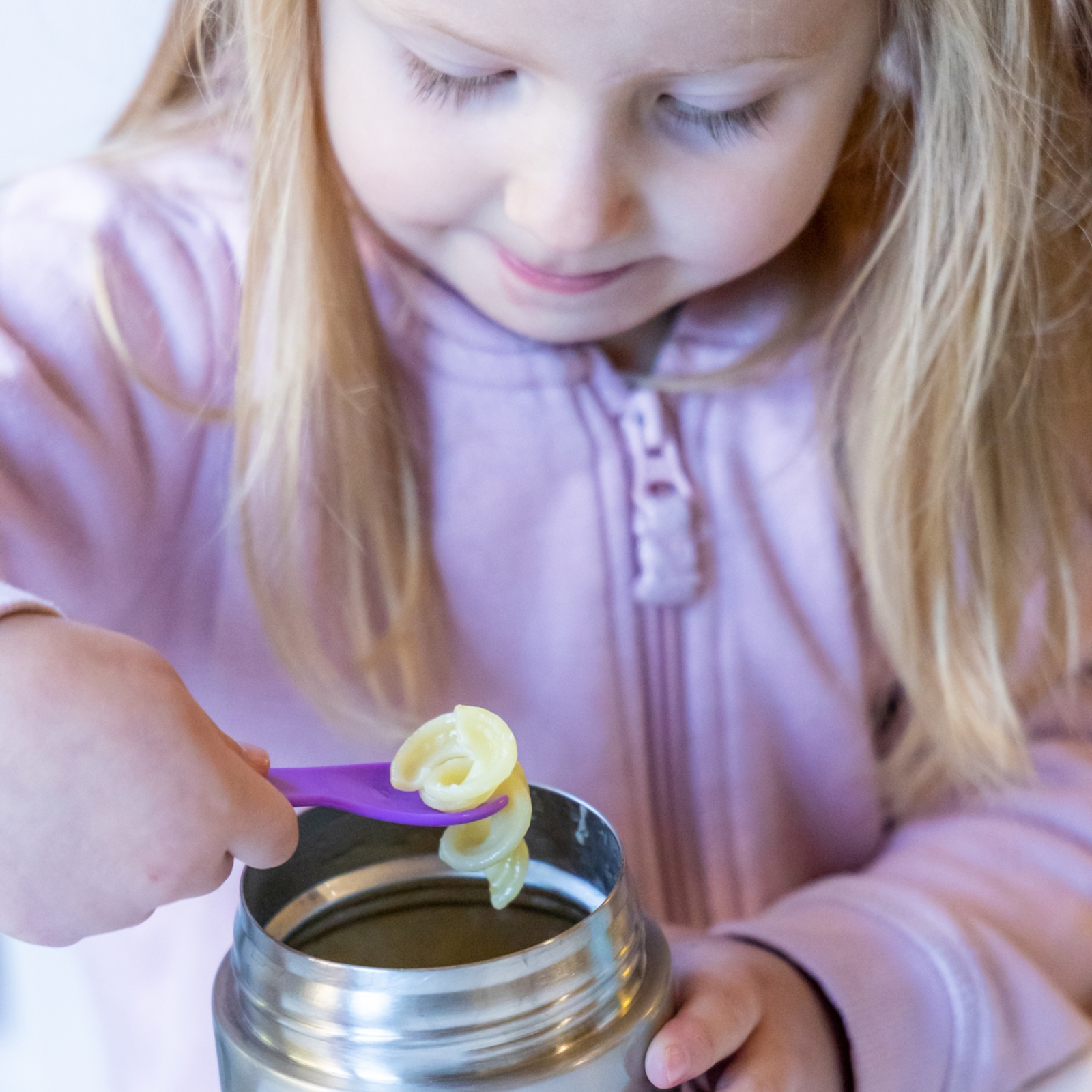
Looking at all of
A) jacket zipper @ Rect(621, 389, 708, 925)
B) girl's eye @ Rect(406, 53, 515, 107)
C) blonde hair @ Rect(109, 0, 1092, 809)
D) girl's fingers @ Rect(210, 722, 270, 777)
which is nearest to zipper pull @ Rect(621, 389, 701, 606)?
jacket zipper @ Rect(621, 389, 708, 925)

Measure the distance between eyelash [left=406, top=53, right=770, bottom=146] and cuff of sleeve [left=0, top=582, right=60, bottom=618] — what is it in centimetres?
28

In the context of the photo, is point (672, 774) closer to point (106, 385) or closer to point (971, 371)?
point (971, 371)

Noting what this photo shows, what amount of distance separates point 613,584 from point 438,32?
1.09ft

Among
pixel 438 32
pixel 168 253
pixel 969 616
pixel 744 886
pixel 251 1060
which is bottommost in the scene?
pixel 744 886

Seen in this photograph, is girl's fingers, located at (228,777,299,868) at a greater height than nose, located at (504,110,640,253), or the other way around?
nose, located at (504,110,640,253)

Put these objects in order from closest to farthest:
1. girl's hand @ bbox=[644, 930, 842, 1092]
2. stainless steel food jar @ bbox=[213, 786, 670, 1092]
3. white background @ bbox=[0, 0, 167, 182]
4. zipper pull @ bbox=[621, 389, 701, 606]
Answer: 1. stainless steel food jar @ bbox=[213, 786, 670, 1092]
2. girl's hand @ bbox=[644, 930, 842, 1092]
3. zipper pull @ bbox=[621, 389, 701, 606]
4. white background @ bbox=[0, 0, 167, 182]

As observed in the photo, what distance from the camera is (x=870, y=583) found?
77cm

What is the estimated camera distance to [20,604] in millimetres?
451

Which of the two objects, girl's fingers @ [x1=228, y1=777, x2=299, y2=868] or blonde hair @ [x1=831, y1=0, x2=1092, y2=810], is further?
blonde hair @ [x1=831, y1=0, x2=1092, y2=810]

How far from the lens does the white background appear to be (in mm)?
873

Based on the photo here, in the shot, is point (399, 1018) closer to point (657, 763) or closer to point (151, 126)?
point (657, 763)

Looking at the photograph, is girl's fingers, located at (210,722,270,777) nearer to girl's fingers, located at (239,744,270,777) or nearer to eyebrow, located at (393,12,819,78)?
girl's fingers, located at (239,744,270,777)

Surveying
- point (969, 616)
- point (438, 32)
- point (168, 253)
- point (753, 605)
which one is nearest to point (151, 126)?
point (168, 253)

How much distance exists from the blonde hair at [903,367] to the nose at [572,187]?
5.5 inches
